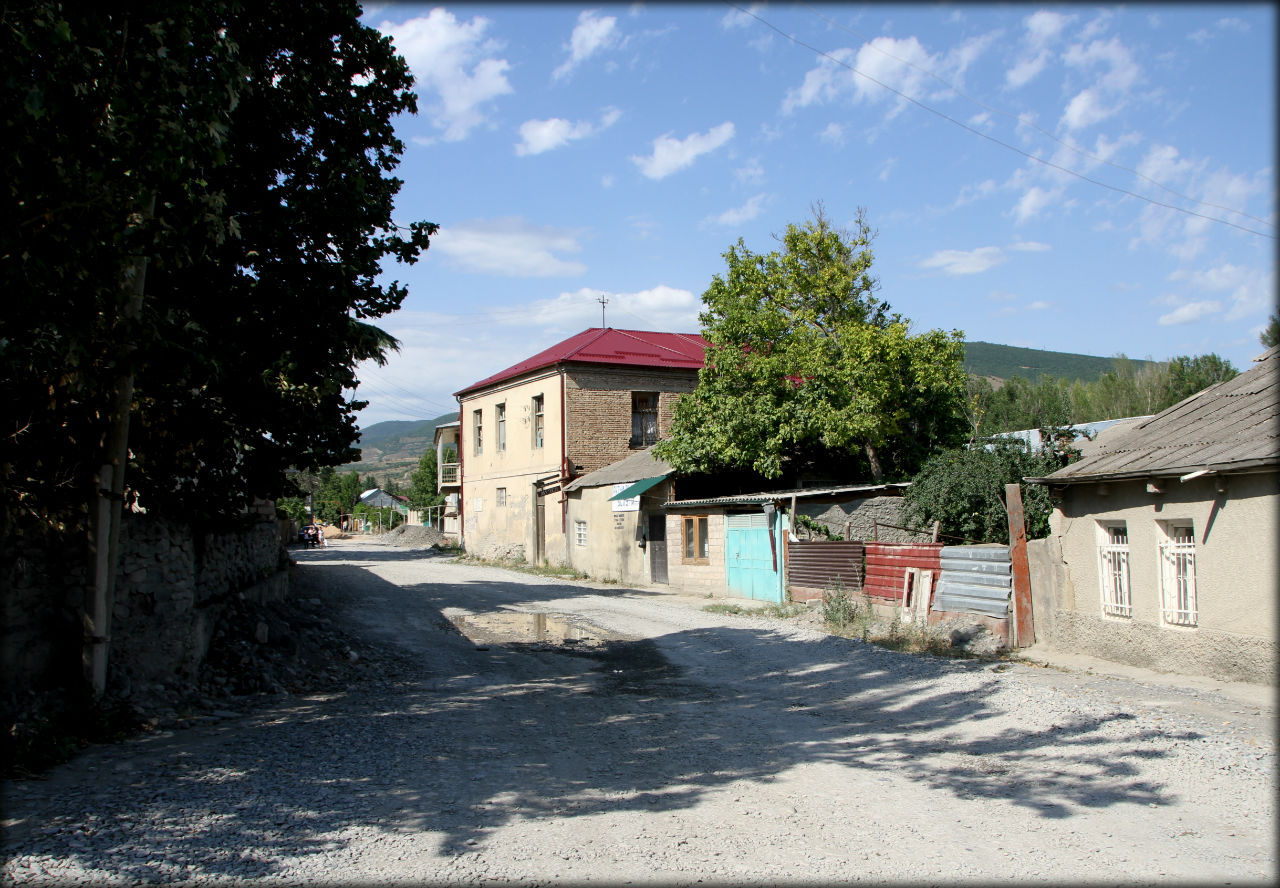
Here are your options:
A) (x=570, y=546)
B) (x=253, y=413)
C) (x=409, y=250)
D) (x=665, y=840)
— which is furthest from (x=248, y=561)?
(x=570, y=546)

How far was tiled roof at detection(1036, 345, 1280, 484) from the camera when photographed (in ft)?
30.1

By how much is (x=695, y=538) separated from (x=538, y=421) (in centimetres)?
1231

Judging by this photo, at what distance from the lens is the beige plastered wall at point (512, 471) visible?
31.4 meters

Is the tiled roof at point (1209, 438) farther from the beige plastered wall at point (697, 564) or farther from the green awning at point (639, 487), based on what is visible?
the green awning at point (639, 487)

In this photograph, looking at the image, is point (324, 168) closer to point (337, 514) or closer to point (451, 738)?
point (451, 738)

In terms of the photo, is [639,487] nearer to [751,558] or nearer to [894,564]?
[751,558]

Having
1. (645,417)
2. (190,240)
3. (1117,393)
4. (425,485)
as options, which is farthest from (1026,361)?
(190,240)

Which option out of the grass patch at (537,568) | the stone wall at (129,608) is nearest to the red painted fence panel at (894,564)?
the stone wall at (129,608)

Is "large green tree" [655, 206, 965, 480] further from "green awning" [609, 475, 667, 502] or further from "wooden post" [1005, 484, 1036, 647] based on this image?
"wooden post" [1005, 484, 1036, 647]

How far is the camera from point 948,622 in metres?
13.1

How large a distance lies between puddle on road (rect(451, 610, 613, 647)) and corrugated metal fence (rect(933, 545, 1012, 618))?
527 centimetres

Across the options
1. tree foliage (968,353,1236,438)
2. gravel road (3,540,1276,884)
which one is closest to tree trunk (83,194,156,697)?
gravel road (3,540,1276,884)

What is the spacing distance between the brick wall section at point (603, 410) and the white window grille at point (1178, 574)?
20.8 m

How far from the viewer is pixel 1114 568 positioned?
11.0 metres
